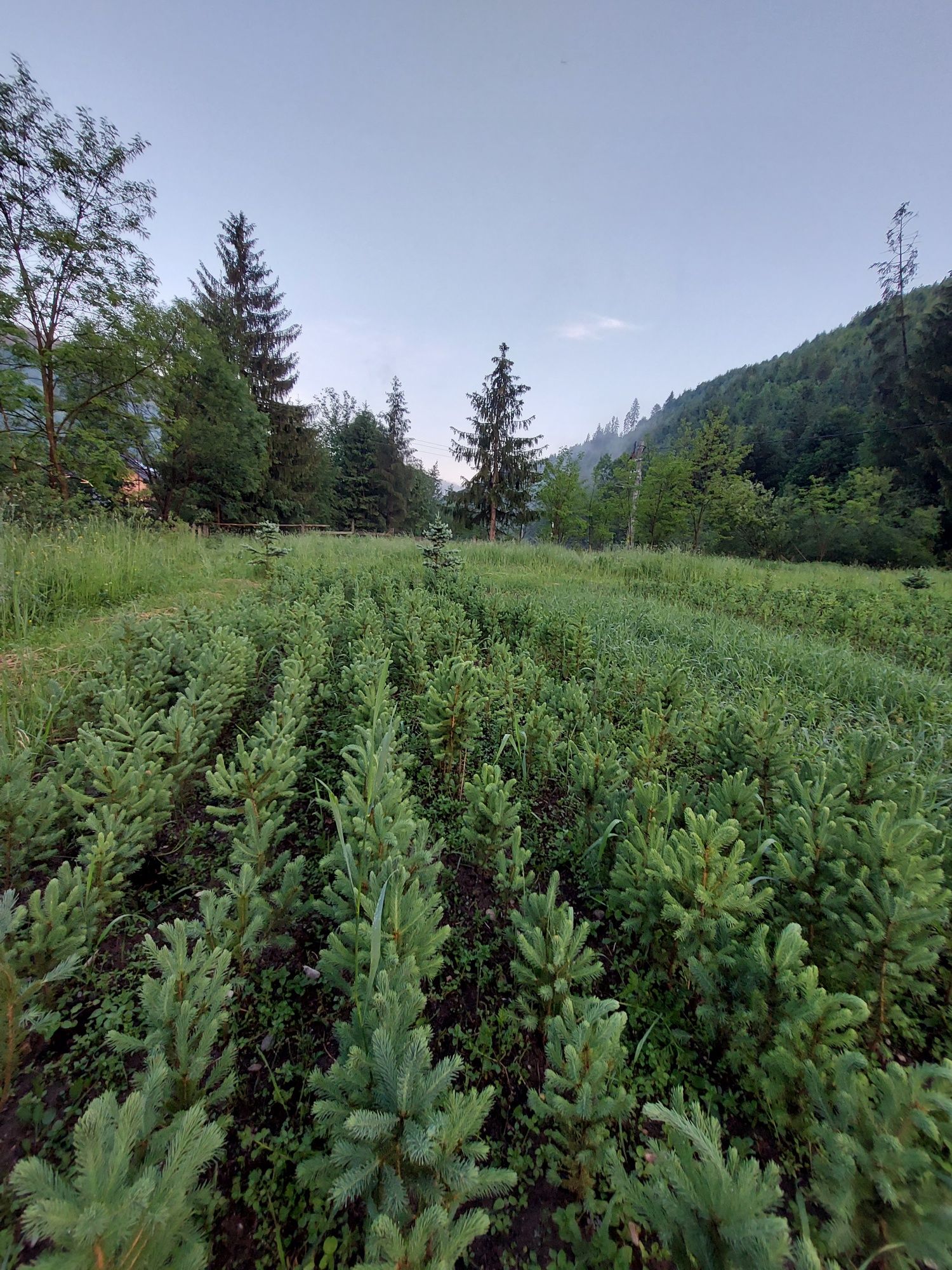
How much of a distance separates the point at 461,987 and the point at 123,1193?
99 cm

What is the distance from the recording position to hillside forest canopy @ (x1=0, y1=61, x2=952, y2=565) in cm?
969

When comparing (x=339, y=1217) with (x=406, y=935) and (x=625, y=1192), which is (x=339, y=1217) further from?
(x=625, y=1192)

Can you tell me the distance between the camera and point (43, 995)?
3.82 ft

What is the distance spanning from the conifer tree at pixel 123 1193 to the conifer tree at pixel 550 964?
72 centimetres

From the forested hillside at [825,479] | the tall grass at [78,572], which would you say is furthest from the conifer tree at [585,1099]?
the forested hillside at [825,479]

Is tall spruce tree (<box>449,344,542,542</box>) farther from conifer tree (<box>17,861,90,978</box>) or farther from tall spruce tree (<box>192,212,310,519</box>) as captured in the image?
conifer tree (<box>17,861,90,978</box>)

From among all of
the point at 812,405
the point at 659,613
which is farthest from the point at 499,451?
the point at 812,405

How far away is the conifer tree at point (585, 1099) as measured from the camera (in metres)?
0.87

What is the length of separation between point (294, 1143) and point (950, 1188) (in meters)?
1.26

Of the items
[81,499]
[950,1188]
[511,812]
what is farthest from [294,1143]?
[81,499]

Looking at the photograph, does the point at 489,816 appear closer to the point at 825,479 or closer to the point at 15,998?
the point at 15,998

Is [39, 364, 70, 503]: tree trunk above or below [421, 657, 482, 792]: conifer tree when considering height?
above

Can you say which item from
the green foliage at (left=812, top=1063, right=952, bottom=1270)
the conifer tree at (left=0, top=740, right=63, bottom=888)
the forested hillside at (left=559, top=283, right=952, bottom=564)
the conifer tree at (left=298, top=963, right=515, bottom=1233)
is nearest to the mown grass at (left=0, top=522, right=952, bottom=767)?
the conifer tree at (left=0, top=740, right=63, bottom=888)

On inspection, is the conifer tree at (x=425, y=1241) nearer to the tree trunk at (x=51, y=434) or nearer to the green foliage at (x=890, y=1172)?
the green foliage at (x=890, y=1172)
